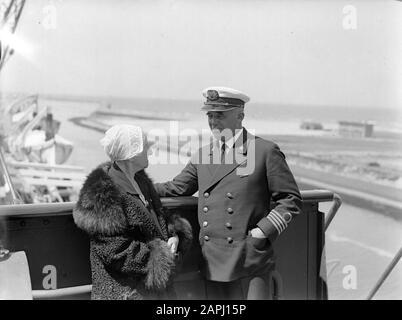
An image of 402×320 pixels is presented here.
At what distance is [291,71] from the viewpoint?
3066mm

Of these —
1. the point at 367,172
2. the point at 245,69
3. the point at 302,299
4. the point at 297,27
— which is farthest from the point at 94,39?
the point at 367,172

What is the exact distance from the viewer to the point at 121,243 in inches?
77.6

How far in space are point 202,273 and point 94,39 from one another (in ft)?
4.04

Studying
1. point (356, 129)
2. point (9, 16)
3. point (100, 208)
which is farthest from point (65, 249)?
point (356, 129)

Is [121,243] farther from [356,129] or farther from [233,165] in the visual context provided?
[356,129]

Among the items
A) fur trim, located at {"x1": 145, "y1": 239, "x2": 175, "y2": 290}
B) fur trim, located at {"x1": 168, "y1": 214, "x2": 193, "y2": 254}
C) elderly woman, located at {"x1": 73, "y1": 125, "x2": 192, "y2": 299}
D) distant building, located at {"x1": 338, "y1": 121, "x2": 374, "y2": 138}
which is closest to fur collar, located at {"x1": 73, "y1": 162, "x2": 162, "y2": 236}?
elderly woman, located at {"x1": 73, "y1": 125, "x2": 192, "y2": 299}

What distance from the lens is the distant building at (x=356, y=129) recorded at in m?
3.36

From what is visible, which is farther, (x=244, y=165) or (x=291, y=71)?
(x=291, y=71)

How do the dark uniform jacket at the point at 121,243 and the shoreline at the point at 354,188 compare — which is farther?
the shoreline at the point at 354,188

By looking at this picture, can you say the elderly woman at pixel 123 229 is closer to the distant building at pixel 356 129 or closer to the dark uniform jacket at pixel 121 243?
the dark uniform jacket at pixel 121 243

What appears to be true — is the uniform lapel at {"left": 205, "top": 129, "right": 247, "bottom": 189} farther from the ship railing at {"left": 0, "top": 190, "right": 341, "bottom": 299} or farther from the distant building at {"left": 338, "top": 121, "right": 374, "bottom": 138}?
the distant building at {"left": 338, "top": 121, "right": 374, "bottom": 138}

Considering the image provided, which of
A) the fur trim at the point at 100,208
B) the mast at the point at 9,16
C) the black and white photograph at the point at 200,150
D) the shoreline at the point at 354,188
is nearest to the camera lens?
the fur trim at the point at 100,208

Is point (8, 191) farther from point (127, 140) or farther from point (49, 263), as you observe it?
point (127, 140)

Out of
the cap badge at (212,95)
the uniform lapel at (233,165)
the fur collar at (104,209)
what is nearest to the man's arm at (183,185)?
the uniform lapel at (233,165)
